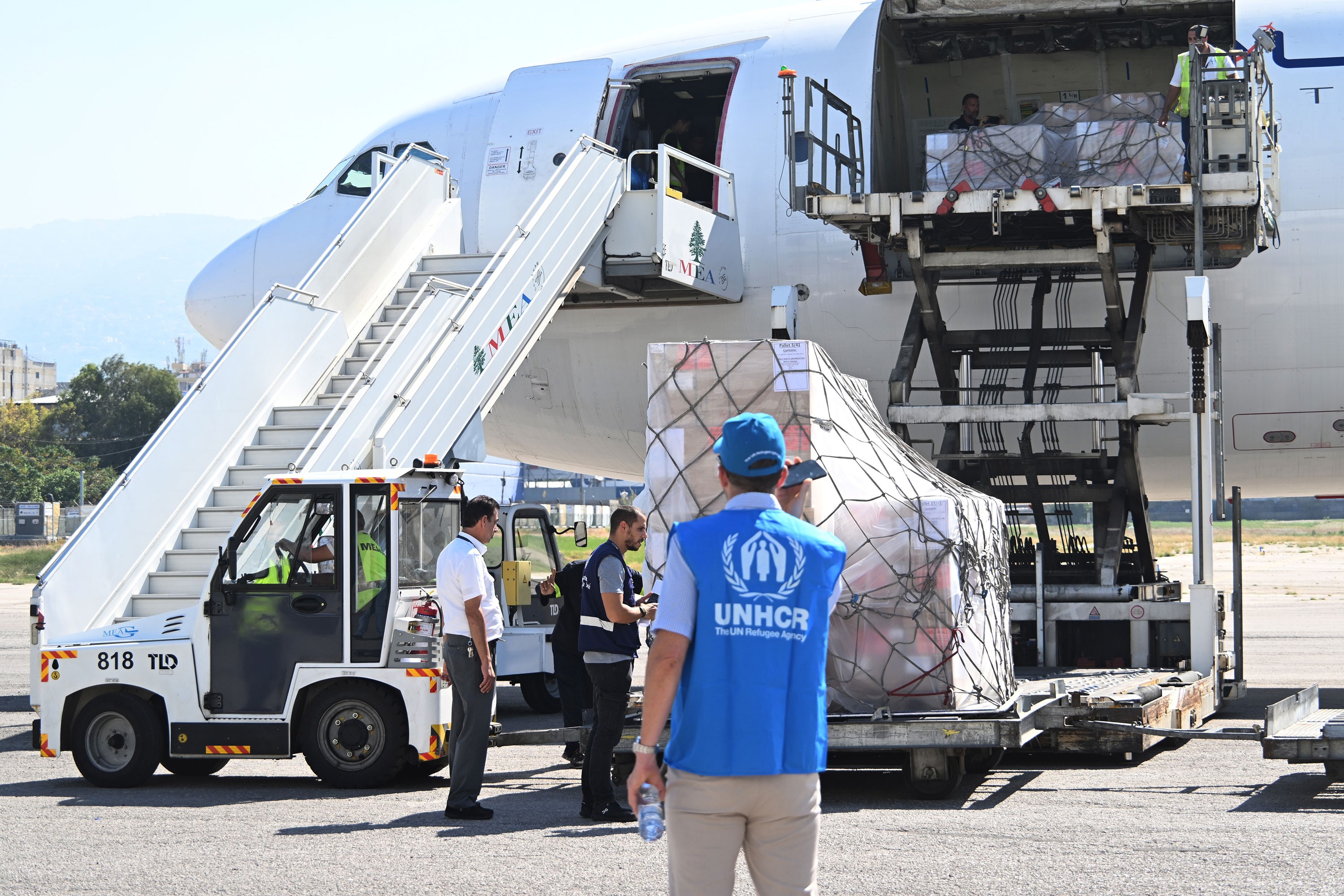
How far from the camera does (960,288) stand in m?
13.1

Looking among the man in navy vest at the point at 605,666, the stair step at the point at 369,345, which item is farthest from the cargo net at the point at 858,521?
the stair step at the point at 369,345

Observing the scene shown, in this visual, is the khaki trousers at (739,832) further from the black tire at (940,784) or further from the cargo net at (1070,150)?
the cargo net at (1070,150)

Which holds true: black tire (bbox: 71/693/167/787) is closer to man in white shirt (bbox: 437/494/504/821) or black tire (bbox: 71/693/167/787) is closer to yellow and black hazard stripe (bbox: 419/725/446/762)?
yellow and black hazard stripe (bbox: 419/725/446/762)

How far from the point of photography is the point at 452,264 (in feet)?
41.6

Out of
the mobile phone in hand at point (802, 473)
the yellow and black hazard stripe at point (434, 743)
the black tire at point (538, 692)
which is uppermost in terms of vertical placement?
the mobile phone in hand at point (802, 473)

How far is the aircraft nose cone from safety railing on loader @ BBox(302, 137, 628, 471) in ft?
11.7

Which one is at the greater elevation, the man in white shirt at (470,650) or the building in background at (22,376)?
the building in background at (22,376)

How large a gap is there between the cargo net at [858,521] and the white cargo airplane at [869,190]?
184 inches

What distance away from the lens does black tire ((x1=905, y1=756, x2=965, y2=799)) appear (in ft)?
26.2

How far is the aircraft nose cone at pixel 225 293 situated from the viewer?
591 inches

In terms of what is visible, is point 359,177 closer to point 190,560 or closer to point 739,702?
point 190,560

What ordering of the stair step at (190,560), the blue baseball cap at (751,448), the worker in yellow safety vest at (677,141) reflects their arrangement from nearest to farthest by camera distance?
the blue baseball cap at (751,448) < the stair step at (190,560) < the worker in yellow safety vest at (677,141)

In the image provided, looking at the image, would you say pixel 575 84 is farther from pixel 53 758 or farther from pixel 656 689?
pixel 656 689

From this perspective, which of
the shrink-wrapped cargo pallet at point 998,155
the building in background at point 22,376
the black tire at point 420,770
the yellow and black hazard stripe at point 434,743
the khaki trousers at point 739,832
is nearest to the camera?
the khaki trousers at point 739,832
